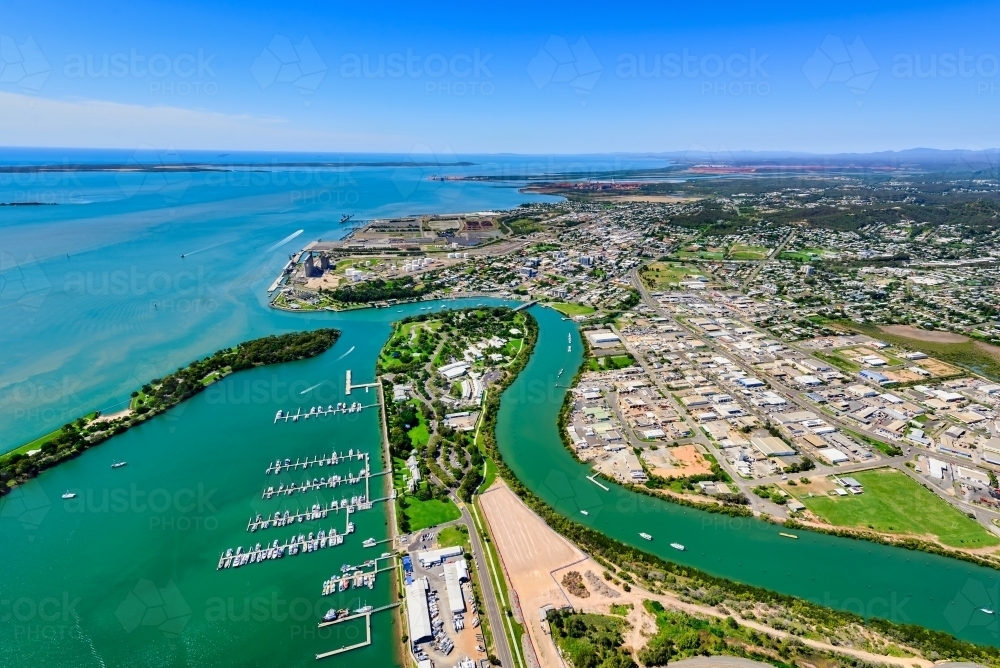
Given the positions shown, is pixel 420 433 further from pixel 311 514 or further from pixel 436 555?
pixel 436 555

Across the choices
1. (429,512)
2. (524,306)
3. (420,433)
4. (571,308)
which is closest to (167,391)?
(420,433)

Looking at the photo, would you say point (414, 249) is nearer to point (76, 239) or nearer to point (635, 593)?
point (76, 239)

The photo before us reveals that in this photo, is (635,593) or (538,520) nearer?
(635,593)

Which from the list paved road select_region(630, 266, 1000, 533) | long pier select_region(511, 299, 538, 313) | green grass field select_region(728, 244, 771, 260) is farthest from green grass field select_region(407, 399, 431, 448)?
green grass field select_region(728, 244, 771, 260)

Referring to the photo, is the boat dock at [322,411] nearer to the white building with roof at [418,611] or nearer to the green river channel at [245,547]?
the green river channel at [245,547]

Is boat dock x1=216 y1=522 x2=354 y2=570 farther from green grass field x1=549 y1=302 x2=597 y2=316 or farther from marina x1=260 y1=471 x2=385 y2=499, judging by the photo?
green grass field x1=549 y1=302 x2=597 y2=316

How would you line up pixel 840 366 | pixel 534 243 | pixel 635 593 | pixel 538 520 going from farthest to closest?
pixel 534 243, pixel 840 366, pixel 538 520, pixel 635 593

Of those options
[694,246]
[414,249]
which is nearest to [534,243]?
[414,249]
